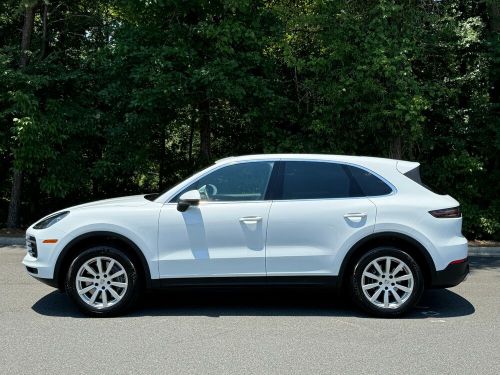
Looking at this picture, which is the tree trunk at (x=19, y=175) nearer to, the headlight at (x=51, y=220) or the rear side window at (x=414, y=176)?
the headlight at (x=51, y=220)

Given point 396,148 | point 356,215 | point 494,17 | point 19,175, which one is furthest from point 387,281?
point 19,175

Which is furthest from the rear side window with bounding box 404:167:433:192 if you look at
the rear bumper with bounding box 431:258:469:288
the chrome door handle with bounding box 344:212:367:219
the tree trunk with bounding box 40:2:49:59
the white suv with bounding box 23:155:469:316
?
the tree trunk with bounding box 40:2:49:59

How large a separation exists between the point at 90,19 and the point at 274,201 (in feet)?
31.9

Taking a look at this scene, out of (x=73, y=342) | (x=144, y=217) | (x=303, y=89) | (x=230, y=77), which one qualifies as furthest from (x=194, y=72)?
(x=73, y=342)

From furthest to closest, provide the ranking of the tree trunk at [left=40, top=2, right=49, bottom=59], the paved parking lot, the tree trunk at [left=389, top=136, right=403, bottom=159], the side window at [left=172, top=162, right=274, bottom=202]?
the tree trunk at [left=40, top=2, right=49, bottom=59]
the tree trunk at [left=389, top=136, right=403, bottom=159]
the side window at [left=172, top=162, right=274, bottom=202]
the paved parking lot

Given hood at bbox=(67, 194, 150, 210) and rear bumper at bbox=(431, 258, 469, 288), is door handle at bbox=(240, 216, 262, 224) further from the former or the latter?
rear bumper at bbox=(431, 258, 469, 288)

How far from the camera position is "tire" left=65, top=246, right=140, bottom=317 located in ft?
19.6

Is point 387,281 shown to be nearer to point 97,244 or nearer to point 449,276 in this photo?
point 449,276

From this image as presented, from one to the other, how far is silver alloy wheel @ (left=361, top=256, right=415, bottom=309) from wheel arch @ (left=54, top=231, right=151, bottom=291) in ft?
7.38

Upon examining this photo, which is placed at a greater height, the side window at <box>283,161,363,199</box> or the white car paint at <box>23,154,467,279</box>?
the side window at <box>283,161,363,199</box>

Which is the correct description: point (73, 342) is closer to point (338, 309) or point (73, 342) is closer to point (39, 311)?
point (39, 311)

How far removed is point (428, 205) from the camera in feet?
19.7

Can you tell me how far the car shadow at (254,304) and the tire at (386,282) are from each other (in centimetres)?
20

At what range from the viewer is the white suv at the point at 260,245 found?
5926 mm
